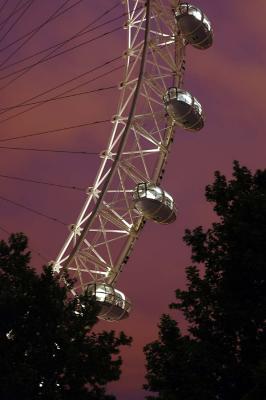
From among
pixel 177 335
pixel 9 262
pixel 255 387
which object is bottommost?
pixel 255 387

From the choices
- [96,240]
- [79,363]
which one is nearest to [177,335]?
[79,363]

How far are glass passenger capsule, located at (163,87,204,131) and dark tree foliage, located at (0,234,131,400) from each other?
9.85 m

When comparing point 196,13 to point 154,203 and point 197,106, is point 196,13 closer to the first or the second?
point 197,106

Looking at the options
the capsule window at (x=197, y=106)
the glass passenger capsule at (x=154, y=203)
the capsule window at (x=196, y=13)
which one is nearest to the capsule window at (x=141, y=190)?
the glass passenger capsule at (x=154, y=203)

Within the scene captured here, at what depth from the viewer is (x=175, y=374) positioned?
14391mm

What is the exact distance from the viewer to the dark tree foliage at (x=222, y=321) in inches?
551

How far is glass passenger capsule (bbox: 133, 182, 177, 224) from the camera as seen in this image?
2384cm

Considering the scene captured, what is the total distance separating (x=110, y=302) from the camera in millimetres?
22516

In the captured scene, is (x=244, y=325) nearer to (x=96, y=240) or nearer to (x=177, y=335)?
(x=177, y=335)

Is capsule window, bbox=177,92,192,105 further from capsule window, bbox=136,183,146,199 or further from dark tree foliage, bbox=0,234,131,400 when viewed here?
dark tree foliage, bbox=0,234,131,400

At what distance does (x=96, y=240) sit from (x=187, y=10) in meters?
8.74

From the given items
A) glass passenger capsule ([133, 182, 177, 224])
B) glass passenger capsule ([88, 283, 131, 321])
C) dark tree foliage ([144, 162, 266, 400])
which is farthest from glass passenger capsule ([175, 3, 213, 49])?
dark tree foliage ([144, 162, 266, 400])

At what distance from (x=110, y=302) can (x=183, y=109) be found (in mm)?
7080

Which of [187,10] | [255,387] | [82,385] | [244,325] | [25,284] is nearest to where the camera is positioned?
[255,387]
